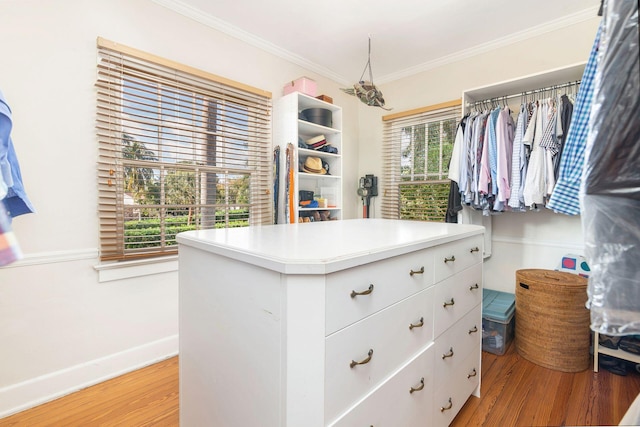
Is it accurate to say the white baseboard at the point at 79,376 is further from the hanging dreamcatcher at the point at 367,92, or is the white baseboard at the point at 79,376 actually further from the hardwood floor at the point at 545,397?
the hanging dreamcatcher at the point at 367,92

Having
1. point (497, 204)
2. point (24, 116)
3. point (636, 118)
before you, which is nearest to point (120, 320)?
point (24, 116)

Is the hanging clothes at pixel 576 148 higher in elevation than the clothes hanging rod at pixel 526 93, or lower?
lower

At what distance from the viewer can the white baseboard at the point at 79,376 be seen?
64.4 inches

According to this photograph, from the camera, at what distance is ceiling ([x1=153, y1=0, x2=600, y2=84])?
7.47 ft

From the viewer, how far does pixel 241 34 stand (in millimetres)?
2654

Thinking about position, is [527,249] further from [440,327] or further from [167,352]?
[167,352]

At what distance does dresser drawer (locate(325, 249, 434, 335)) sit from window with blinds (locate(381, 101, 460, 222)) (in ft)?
7.35

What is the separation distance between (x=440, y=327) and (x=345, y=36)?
102 inches

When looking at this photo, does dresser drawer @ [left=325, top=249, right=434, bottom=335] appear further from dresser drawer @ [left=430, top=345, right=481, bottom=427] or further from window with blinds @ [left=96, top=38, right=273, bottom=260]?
window with blinds @ [left=96, top=38, right=273, bottom=260]

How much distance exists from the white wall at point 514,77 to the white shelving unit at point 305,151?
1.05 metres

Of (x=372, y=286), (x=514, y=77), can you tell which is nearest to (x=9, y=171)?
(x=372, y=286)

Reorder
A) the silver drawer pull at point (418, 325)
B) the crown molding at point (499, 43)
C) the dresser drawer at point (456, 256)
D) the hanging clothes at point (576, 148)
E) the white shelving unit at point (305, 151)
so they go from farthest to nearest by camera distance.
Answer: the white shelving unit at point (305, 151), the crown molding at point (499, 43), the dresser drawer at point (456, 256), the silver drawer pull at point (418, 325), the hanging clothes at point (576, 148)

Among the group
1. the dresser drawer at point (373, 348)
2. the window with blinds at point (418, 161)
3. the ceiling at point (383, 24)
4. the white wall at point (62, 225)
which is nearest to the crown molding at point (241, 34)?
the ceiling at point (383, 24)

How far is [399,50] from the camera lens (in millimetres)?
2984
